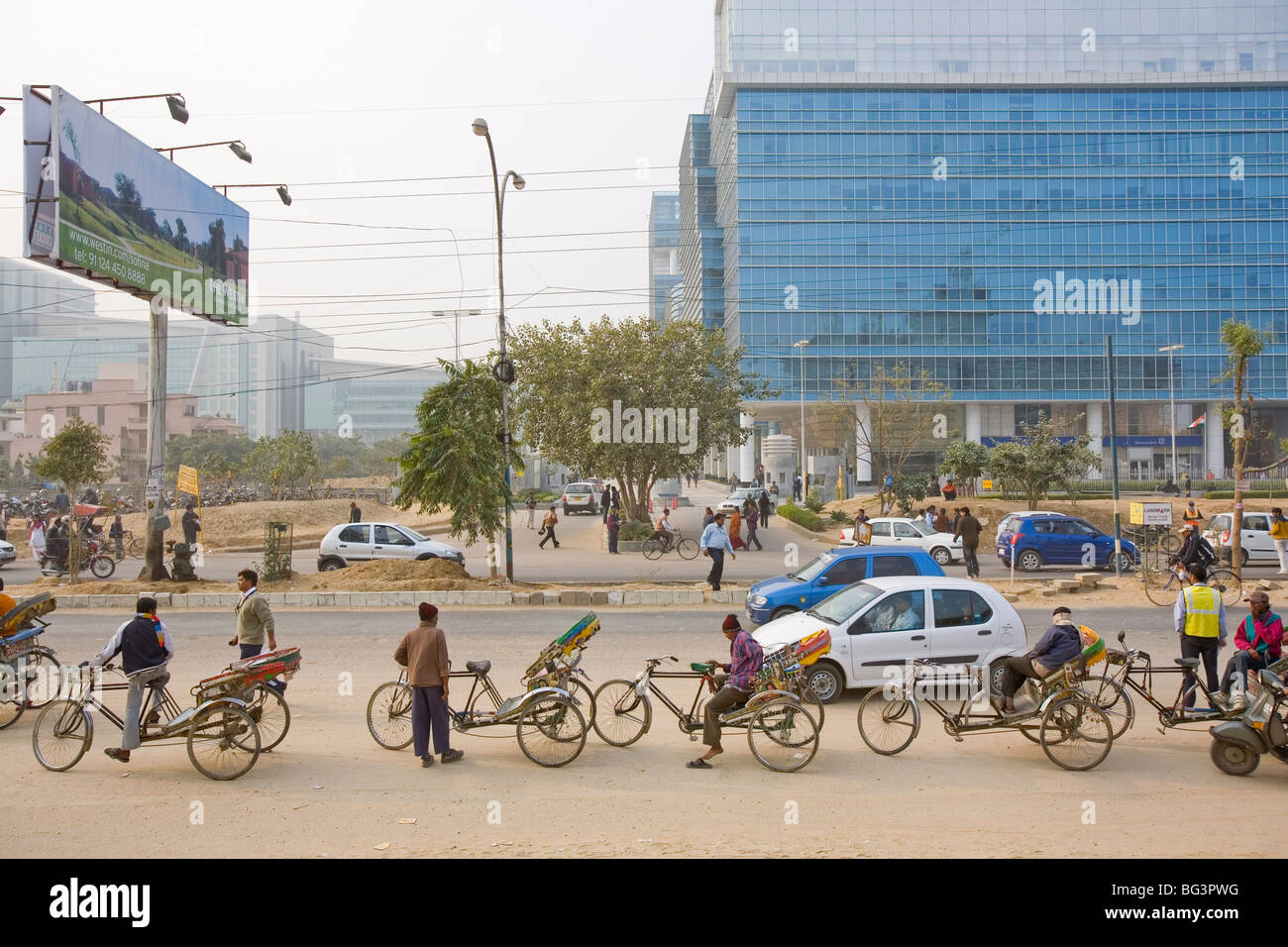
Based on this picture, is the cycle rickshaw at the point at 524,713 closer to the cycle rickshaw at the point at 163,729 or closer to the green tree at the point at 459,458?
the cycle rickshaw at the point at 163,729

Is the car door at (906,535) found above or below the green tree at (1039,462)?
below

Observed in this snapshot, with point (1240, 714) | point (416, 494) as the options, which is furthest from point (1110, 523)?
point (1240, 714)

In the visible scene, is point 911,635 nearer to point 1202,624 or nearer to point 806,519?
point 1202,624

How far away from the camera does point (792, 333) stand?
77.6 meters

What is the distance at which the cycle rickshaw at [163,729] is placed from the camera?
7656mm

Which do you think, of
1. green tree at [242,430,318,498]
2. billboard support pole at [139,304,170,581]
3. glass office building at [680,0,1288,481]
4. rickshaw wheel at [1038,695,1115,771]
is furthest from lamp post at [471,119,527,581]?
glass office building at [680,0,1288,481]

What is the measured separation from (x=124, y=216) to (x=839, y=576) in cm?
2012

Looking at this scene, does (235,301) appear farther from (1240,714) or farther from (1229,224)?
(1229,224)

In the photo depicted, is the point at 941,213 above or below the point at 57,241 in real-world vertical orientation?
above

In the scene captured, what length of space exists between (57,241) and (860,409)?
5821 centimetres

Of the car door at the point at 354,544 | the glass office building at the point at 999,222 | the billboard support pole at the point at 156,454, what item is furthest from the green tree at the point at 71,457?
the glass office building at the point at 999,222

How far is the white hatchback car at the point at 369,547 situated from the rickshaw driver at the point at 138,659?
1480cm

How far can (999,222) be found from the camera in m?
77.7
